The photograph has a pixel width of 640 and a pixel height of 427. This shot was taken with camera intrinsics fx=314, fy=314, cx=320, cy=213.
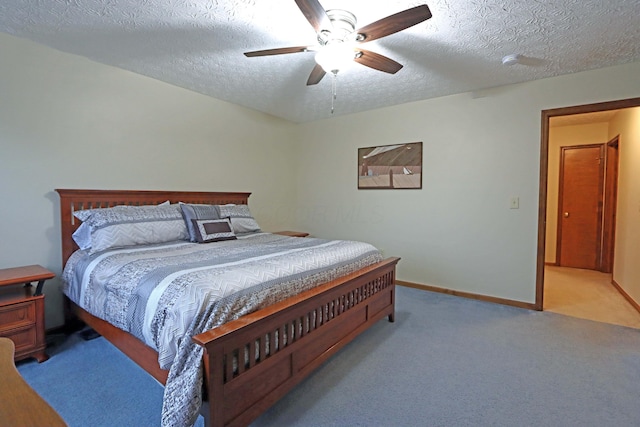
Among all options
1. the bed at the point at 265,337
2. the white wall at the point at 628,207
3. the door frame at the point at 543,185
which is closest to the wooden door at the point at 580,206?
the white wall at the point at 628,207

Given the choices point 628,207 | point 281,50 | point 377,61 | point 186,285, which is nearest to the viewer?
point 186,285

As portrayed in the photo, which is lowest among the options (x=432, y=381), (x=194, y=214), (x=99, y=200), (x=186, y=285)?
(x=432, y=381)

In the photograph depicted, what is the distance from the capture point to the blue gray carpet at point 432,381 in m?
1.71

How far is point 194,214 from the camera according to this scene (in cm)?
306

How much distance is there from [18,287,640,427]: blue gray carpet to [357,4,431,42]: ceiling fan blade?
85.3 inches

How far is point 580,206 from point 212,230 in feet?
19.1

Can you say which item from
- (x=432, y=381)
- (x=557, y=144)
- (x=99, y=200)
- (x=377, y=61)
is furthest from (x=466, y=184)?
(x=99, y=200)

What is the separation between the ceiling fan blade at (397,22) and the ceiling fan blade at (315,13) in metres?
0.26

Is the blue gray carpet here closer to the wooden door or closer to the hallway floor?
the hallway floor

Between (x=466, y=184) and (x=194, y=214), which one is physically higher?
(x=466, y=184)

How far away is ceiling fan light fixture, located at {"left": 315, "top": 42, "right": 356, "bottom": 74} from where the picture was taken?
78.9 inches

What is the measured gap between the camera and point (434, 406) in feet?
5.89

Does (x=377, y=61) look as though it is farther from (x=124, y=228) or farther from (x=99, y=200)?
(x=99, y=200)

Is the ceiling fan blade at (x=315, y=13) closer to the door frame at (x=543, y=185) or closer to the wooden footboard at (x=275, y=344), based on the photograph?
the wooden footboard at (x=275, y=344)
